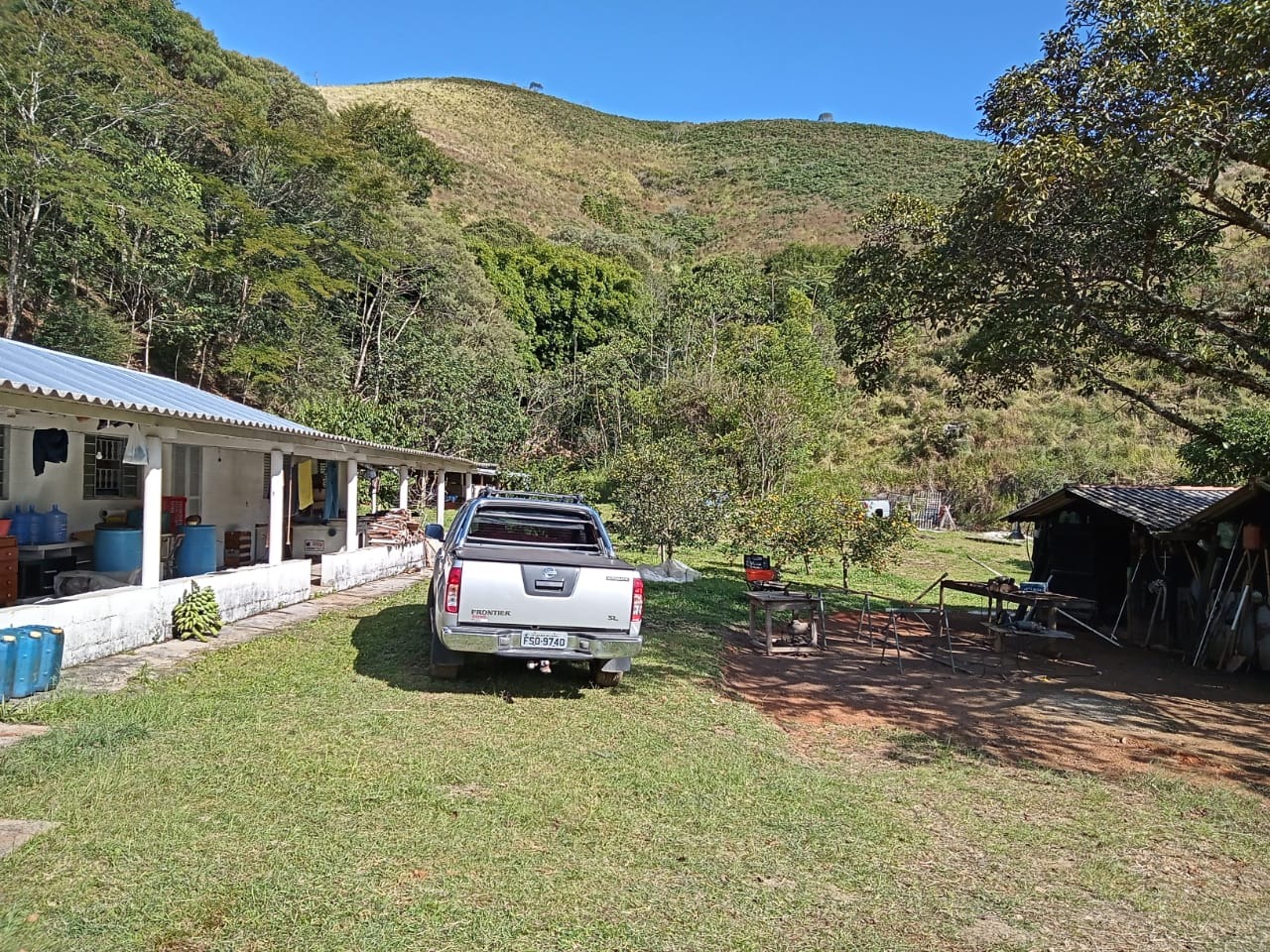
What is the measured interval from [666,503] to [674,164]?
3764 inches

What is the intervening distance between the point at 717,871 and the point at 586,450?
38.3 meters

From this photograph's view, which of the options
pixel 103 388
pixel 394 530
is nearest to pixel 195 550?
pixel 103 388

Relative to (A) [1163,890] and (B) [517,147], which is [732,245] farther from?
(A) [1163,890]

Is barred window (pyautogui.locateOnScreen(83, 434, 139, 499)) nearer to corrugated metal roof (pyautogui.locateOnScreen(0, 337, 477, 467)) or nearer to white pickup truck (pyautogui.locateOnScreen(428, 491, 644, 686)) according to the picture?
corrugated metal roof (pyautogui.locateOnScreen(0, 337, 477, 467))

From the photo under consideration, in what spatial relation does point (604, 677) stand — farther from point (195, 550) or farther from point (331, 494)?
point (331, 494)

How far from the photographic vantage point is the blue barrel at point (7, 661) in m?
6.20

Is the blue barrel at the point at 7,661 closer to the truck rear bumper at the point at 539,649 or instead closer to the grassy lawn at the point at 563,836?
the grassy lawn at the point at 563,836

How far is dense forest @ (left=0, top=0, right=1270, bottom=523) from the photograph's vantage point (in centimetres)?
923

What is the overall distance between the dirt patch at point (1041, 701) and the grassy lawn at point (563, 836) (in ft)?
2.29

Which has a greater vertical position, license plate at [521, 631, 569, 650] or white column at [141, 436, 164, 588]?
white column at [141, 436, 164, 588]

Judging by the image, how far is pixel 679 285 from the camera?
148 feet

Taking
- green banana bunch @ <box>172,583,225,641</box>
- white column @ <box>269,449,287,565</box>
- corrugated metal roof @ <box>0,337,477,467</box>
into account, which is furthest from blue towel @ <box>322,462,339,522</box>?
green banana bunch @ <box>172,583,225,641</box>

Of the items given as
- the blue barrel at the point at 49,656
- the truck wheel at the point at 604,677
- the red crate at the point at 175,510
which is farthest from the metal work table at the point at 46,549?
the truck wheel at the point at 604,677

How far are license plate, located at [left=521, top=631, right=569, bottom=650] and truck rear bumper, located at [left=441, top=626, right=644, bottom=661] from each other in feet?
0.08
